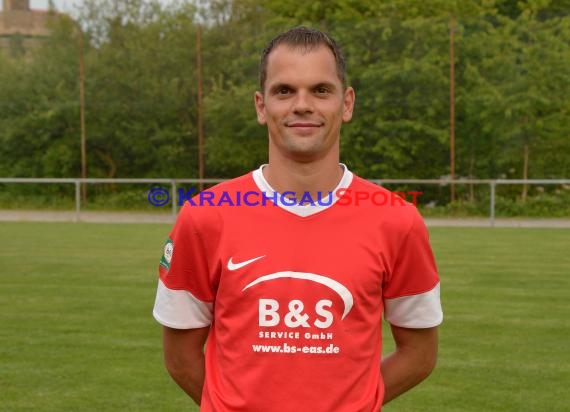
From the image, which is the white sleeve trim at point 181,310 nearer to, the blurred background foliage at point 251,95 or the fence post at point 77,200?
the fence post at point 77,200

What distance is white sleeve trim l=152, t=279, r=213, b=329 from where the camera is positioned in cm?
294

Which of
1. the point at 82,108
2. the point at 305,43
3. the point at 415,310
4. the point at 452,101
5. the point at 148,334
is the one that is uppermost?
the point at 452,101

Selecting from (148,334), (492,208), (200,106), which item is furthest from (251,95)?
(148,334)

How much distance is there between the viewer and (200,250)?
2877 mm

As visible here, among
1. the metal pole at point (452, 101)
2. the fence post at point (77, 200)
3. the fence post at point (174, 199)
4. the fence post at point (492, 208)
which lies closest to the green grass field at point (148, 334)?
the fence post at point (492, 208)

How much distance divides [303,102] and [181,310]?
2.46 ft

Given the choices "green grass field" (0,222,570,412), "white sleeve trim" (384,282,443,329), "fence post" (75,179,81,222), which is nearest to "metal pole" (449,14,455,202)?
"green grass field" (0,222,570,412)

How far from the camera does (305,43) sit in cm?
281

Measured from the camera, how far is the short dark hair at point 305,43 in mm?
2816

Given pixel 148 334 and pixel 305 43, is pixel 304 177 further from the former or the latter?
pixel 148 334

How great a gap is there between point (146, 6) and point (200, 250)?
3031 cm

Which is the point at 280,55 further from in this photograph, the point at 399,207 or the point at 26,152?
the point at 26,152

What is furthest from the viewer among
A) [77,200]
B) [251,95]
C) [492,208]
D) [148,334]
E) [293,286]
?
[251,95]

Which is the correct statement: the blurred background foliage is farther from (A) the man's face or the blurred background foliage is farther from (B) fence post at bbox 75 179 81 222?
(A) the man's face
